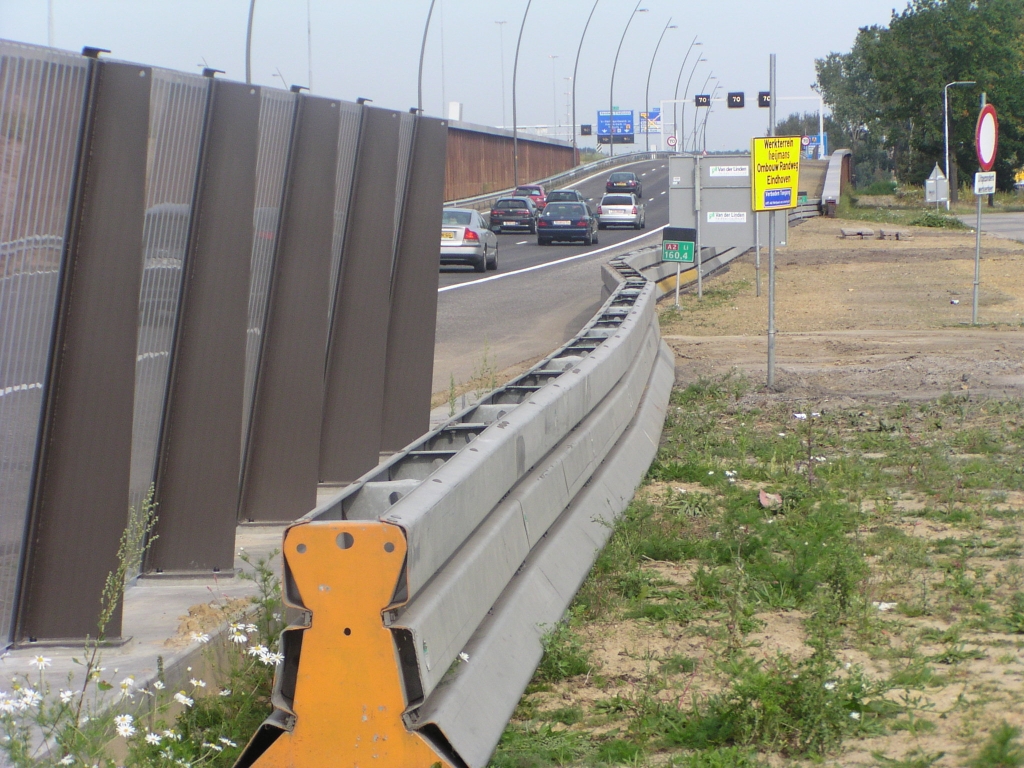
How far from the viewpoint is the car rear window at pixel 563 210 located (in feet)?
148

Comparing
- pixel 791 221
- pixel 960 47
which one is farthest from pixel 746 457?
pixel 960 47

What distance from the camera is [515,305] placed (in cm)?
2395

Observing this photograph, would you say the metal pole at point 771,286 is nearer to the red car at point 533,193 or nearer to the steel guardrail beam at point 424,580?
the steel guardrail beam at point 424,580

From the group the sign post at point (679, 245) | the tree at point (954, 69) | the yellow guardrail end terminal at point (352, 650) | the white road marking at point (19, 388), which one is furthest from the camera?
the tree at point (954, 69)

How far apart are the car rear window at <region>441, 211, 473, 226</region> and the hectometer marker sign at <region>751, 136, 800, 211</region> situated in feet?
66.1

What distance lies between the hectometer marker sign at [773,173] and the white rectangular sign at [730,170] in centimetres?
1051

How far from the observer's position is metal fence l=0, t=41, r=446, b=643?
15.8ft

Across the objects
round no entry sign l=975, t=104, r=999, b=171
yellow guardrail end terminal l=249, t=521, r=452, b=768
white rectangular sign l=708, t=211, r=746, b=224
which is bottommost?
yellow guardrail end terminal l=249, t=521, r=452, b=768

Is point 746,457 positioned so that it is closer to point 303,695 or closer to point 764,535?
point 764,535

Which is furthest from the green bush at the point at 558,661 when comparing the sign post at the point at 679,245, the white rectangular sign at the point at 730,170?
the white rectangular sign at the point at 730,170

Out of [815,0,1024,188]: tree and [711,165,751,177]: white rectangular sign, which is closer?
[711,165,751,177]: white rectangular sign

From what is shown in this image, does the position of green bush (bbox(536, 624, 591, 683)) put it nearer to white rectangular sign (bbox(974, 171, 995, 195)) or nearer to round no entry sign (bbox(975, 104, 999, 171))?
round no entry sign (bbox(975, 104, 999, 171))

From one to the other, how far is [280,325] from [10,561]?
2815 mm

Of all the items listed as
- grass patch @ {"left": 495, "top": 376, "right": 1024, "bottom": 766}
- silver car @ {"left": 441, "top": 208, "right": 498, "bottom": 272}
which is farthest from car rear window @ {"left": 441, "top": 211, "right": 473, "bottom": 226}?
grass patch @ {"left": 495, "top": 376, "right": 1024, "bottom": 766}
